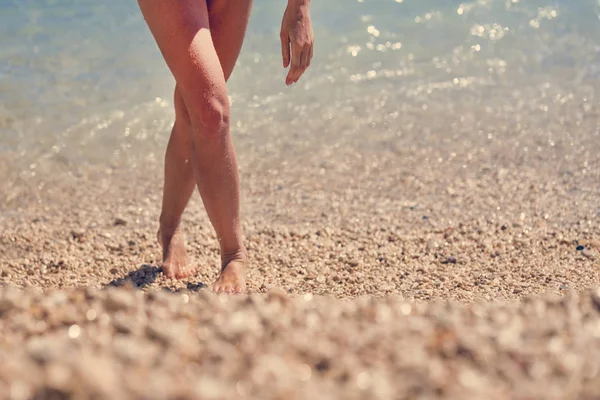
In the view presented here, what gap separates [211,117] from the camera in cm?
269

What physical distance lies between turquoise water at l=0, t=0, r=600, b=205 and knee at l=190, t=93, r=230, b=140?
2582mm

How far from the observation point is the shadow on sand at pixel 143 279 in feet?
10.3

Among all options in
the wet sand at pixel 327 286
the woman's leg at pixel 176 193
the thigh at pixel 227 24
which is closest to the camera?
the wet sand at pixel 327 286

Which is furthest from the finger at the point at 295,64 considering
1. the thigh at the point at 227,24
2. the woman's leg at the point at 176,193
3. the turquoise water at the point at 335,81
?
the turquoise water at the point at 335,81

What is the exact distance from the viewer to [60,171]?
202 inches

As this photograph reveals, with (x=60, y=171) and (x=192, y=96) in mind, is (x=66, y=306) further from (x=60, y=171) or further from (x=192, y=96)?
(x=60, y=171)

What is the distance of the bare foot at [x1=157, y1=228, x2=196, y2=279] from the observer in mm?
3305

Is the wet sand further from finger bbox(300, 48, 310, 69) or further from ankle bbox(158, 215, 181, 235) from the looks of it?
finger bbox(300, 48, 310, 69)

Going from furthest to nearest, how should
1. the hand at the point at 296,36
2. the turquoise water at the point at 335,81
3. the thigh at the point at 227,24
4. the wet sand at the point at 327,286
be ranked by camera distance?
1. the turquoise water at the point at 335,81
2. the thigh at the point at 227,24
3. the hand at the point at 296,36
4. the wet sand at the point at 327,286

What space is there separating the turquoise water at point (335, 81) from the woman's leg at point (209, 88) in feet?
7.92

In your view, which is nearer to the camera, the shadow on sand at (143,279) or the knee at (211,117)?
the knee at (211,117)

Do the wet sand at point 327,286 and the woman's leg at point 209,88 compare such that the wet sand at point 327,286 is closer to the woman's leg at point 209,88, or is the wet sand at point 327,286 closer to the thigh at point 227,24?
the woman's leg at point 209,88

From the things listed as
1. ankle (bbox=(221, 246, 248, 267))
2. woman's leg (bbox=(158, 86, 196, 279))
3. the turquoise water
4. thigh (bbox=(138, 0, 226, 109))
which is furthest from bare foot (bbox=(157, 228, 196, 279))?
the turquoise water

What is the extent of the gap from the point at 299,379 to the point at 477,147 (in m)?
4.10
